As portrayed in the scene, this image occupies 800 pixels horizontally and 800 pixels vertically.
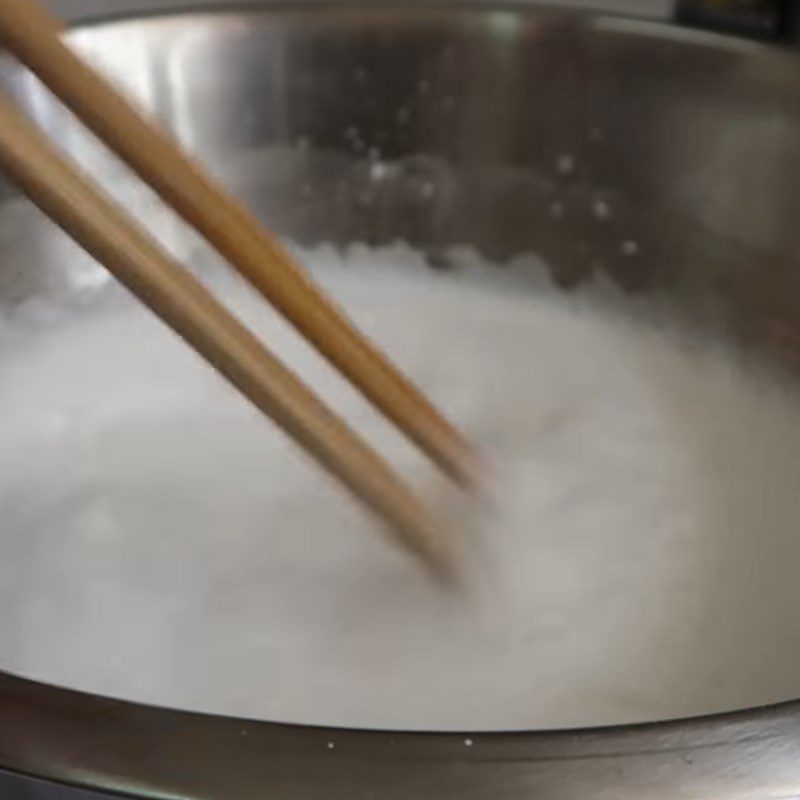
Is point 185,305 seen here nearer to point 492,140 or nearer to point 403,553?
point 403,553

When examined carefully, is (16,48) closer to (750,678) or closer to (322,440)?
(322,440)

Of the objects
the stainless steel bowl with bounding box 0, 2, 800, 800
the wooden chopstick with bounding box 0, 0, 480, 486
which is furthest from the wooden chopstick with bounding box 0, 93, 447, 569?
the stainless steel bowl with bounding box 0, 2, 800, 800

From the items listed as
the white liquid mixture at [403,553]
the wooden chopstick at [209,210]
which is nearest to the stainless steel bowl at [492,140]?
the white liquid mixture at [403,553]

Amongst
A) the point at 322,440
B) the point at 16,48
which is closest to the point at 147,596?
the point at 322,440

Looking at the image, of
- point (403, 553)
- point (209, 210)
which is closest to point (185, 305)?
point (209, 210)

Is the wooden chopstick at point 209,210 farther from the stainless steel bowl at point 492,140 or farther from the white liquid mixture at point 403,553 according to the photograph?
the stainless steel bowl at point 492,140

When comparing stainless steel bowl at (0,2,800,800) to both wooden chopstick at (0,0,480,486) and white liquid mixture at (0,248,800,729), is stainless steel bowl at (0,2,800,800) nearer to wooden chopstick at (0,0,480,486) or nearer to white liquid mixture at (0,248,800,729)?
white liquid mixture at (0,248,800,729)
